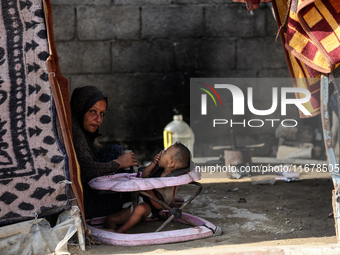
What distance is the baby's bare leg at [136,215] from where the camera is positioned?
3.89 m

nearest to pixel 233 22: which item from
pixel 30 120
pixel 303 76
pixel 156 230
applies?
pixel 303 76

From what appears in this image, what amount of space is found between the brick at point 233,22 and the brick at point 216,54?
0.11 meters

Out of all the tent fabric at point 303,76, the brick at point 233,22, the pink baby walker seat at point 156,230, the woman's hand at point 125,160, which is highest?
the brick at point 233,22

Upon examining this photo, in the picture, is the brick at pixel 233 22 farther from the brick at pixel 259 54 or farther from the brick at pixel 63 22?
the brick at pixel 63 22

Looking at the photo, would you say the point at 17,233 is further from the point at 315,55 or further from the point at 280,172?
the point at 280,172

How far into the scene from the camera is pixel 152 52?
7.39m

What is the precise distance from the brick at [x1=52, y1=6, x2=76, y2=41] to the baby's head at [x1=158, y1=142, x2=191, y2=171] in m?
3.83

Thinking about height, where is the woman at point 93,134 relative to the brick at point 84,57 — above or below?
below

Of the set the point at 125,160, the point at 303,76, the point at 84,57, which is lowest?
the point at 125,160

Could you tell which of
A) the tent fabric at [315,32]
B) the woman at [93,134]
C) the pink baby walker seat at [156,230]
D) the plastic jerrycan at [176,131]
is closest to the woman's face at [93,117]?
the woman at [93,134]

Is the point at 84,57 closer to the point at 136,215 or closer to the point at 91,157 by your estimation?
the point at 91,157

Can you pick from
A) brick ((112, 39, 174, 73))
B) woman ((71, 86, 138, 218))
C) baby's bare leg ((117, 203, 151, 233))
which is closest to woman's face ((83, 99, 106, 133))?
woman ((71, 86, 138, 218))

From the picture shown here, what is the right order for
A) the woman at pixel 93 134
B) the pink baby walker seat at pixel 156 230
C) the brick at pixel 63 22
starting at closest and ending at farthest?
the pink baby walker seat at pixel 156 230 < the woman at pixel 93 134 < the brick at pixel 63 22

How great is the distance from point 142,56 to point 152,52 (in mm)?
149
